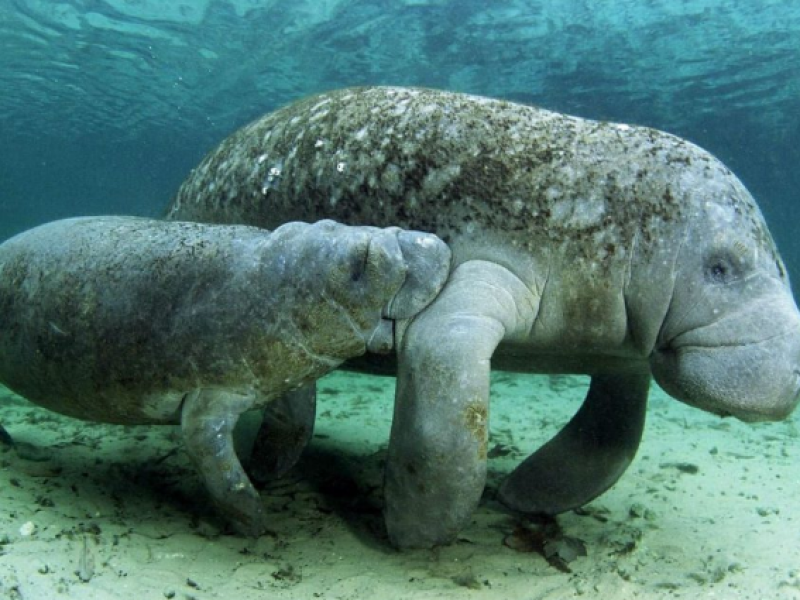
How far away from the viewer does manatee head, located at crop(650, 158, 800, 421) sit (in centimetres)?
325

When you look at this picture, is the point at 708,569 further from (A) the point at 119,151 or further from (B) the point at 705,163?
(A) the point at 119,151

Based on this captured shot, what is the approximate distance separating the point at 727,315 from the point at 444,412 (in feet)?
5.00

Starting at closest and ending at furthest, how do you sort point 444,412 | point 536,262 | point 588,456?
point 444,412 → point 536,262 → point 588,456

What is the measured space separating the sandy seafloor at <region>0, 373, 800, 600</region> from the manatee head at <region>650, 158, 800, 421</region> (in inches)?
39.4

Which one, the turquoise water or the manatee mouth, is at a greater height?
the turquoise water

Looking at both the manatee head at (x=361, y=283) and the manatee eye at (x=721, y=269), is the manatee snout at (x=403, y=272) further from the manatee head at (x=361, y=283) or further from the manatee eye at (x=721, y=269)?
the manatee eye at (x=721, y=269)

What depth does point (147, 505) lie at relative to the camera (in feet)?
14.4

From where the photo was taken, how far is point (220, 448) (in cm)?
365

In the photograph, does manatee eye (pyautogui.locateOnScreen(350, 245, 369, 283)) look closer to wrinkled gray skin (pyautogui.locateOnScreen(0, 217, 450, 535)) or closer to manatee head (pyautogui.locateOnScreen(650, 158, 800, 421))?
→ wrinkled gray skin (pyautogui.locateOnScreen(0, 217, 450, 535))

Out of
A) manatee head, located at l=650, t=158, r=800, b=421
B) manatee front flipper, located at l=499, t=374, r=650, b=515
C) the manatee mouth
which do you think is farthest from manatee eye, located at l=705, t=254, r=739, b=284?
manatee front flipper, located at l=499, t=374, r=650, b=515

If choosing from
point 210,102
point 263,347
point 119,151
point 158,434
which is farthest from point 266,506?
point 119,151

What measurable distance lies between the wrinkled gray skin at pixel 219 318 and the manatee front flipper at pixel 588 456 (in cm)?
166

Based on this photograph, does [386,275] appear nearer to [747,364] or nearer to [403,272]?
[403,272]

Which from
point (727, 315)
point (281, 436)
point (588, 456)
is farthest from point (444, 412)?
point (281, 436)
